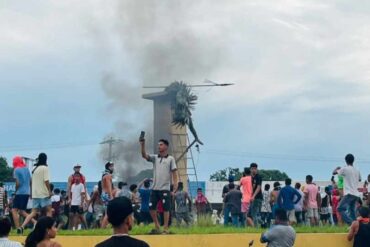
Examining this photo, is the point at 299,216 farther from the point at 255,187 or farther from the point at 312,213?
the point at 255,187

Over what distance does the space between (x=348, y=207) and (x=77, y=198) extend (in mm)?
6516

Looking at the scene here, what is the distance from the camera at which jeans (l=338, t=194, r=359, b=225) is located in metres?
16.2

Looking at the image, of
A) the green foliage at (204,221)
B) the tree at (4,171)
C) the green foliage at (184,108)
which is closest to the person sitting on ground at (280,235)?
the green foliage at (204,221)

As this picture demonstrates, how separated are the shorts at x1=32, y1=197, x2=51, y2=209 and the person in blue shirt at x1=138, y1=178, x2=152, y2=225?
3.78 meters

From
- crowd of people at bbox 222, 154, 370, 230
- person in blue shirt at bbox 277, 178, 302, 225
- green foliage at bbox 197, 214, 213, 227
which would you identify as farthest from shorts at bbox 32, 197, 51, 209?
person in blue shirt at bbox 277, 178, 302, 225

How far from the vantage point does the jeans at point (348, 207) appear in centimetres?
1617

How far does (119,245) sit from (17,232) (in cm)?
973

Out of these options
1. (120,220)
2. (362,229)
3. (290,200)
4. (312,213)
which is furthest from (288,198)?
(120,220)

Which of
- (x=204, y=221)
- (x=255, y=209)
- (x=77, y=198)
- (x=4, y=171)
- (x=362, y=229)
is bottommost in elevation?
(x=362, y=229)

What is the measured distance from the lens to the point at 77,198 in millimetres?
18547

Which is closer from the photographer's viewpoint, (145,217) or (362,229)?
(362,229)

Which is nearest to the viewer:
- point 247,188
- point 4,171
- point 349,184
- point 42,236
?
point 42,236

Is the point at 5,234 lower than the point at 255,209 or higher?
lower

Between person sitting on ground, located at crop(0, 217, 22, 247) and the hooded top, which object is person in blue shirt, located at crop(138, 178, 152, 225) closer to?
the hooded top
